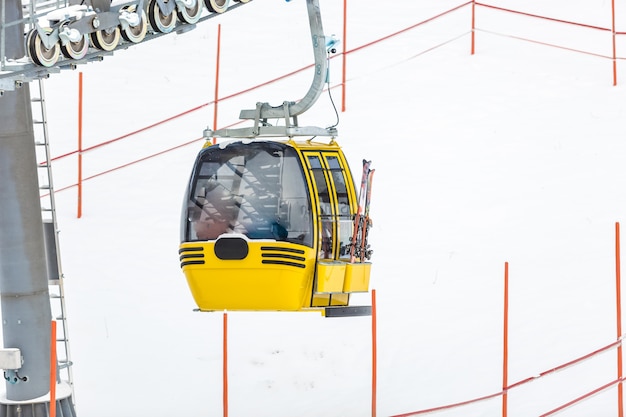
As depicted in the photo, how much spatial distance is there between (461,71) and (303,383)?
9.13 meters

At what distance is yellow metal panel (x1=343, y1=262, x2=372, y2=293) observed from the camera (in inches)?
583

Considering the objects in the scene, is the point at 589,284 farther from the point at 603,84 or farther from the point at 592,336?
the point at 603,84

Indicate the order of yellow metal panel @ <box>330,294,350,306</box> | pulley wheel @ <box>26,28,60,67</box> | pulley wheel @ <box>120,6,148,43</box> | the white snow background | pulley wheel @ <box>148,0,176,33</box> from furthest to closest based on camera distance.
Answer: the white snow background
yellow metal panel @ <box>330,294,350,306</box>
pulley wheel @ <box>148,0,176,33</box>
pulley wheel @ <box>120,6,148,43</box>
pulley wheel @ <box>26,28,60,67</box>

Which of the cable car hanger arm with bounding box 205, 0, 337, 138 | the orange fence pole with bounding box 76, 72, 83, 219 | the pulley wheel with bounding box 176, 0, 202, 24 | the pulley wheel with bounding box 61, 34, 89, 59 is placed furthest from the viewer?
the orange fence pole with bounding box 76, 72, 83, 219

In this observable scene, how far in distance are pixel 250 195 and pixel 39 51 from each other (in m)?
2.72

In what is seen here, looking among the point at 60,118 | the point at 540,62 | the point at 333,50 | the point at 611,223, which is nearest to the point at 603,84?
the point at 540,62

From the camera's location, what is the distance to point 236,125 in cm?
2438

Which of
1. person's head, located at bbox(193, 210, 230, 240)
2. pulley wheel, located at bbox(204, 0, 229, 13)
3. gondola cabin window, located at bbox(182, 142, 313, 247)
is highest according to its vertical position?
pulley wheel, located at bbox(204, 0, 229, 13)

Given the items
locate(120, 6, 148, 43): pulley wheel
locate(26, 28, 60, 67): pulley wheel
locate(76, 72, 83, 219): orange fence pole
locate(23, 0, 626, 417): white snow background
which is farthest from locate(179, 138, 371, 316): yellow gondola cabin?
locate(76, 72, 83, 219): orange fence pole

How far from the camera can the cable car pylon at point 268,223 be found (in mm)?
14500

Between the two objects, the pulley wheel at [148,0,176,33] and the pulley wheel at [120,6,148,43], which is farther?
the pulley wheel at [148,0,176,33]

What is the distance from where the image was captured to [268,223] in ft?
47.7

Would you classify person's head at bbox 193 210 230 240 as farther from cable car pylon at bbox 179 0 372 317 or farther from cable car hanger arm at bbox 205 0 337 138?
cable car hanger arm at bbox 205 0 337 138

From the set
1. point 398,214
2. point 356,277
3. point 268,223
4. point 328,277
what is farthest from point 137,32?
point 398,214
